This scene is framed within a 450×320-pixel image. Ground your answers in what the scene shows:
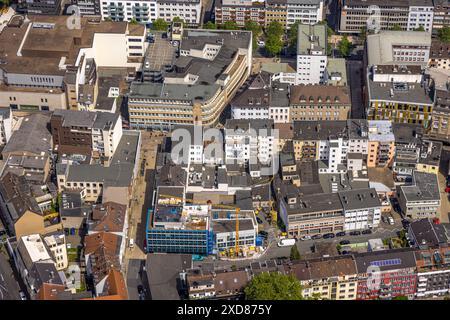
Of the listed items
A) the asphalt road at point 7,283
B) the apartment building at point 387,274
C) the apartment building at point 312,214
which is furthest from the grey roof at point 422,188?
the asphalt road at point 7,283

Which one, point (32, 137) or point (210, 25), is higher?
point (210, 25)

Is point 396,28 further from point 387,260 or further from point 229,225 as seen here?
point 387,260

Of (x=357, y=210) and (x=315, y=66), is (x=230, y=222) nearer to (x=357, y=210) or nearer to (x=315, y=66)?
(x=357, y=210)

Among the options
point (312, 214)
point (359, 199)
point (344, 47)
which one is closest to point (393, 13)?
point (344, 47)

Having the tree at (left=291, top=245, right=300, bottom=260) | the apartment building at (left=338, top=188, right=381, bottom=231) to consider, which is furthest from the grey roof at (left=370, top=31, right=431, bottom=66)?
the tree at (left=291, top=245, right=300, bottom=260)

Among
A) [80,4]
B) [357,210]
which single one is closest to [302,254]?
[357,210]

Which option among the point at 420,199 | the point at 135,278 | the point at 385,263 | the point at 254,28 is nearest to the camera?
the point at 385,263

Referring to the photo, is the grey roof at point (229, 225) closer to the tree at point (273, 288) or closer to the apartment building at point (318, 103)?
the tree at point (273, 288)
